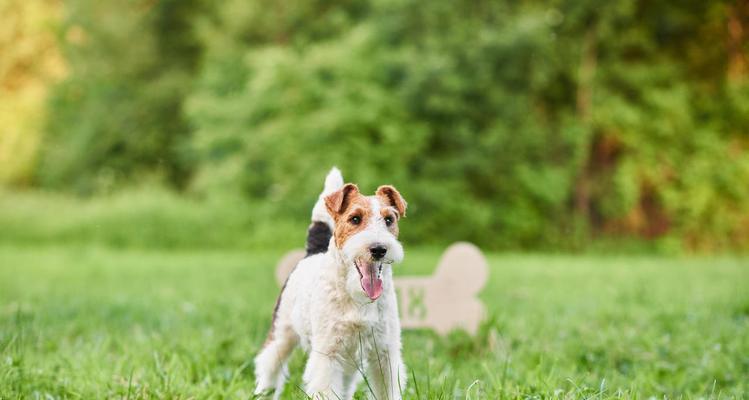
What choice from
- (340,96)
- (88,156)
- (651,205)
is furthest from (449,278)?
(88,156)

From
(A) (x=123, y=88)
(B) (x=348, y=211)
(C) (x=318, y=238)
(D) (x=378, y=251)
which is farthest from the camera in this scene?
(A) (x=123, y=88)

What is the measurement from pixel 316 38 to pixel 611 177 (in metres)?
8.89

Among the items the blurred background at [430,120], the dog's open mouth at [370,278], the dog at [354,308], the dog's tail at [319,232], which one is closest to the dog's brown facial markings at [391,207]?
the dog at [354,308]

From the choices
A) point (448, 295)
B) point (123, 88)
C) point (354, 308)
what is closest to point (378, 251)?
point (354, 308)

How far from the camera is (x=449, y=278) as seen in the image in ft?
14.9

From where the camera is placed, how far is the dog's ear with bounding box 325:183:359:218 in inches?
99.4

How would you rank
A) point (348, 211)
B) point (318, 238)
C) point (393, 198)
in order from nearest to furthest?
1. point (348, 211)
2. point (393, 198)
3. point (318, 238)

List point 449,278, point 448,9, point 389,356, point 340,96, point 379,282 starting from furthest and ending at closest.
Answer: point 448,9 < point 340,96 < point 449,278 < point 389,356 < point 379,282

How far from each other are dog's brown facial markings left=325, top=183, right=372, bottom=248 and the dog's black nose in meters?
0.15

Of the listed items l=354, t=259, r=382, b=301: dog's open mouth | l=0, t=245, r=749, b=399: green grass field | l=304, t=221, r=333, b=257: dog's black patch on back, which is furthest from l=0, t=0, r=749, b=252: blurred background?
l=354, t=259, r=382, b=301: dog's open mouth

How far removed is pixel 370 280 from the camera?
2.35 meters

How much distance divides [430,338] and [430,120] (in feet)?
41.2

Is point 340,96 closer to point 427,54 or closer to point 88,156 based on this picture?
point 427,54

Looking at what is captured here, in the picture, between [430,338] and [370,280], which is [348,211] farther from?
[430,338]
